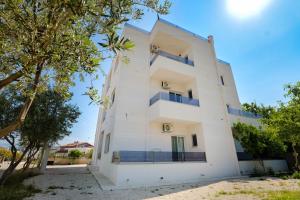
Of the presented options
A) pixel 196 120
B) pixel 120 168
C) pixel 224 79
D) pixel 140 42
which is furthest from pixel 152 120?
pixel 224 79

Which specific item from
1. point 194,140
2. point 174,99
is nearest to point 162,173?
point 194,140

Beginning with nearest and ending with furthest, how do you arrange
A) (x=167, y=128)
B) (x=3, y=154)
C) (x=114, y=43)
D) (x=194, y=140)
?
1. (x=114, y=43)
2. (x=167, y=128)
3. (x=194, y=140)
4. (x=3, y=154)

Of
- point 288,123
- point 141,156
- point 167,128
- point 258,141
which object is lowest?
point 141,156

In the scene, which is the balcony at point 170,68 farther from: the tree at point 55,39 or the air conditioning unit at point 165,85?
the tree at point 55,39

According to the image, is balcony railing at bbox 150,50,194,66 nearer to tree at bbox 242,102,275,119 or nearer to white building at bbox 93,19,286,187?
white building at bbox 93,19,286,187

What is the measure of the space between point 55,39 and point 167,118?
1028cm

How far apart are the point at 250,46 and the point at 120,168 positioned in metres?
11.6

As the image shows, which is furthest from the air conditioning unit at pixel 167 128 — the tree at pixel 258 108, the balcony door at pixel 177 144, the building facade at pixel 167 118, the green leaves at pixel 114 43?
the tree at pixel 258 108

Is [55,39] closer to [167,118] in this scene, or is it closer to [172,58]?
[167,118]

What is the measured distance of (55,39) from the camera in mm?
3150

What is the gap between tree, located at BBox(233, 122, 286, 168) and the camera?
13.6 metres

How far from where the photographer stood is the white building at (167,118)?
428 inches

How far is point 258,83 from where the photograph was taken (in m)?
14.3

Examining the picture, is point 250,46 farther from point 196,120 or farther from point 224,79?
point 224,79
